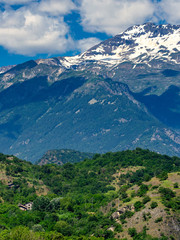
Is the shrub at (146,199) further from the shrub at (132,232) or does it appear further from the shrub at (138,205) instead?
the shrub at (132,232)

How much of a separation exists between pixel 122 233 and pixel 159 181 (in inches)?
1744

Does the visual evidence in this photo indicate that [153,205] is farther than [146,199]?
No

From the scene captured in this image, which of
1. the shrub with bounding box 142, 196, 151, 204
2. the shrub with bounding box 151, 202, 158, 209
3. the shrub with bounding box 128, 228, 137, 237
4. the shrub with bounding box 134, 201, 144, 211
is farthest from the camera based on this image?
the shrub with bounding box 142, 196, 151, 204

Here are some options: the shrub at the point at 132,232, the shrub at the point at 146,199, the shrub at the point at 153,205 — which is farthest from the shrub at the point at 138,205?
the shrub at the point at 132,232

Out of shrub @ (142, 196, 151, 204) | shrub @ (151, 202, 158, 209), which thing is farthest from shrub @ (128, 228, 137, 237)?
shrub @ (142, 196, 151, 204)

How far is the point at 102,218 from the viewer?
181m

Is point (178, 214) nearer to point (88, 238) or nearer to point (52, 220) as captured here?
point (88, 238)

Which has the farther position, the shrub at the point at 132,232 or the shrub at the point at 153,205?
the shrub at the point at 153,205

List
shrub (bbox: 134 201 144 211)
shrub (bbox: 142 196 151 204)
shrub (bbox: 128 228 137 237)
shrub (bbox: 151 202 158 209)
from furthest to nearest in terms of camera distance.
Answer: shrub (bbox: 142 196 151 204) < shrub (bbox: 134 201 144 211) < shrub (bbox: 151 202 158 209) < shrub (bbox: 128 228 137 237)

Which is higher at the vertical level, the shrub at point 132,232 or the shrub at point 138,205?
the shrub at point 138,205

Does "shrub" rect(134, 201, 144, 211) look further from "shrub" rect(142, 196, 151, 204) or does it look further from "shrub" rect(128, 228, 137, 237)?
"shrub" rect(128, 228, 137, 237)

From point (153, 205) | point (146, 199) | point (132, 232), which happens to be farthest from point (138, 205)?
point (132, 232)

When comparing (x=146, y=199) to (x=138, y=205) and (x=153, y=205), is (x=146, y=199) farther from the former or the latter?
(x=153, y=205)

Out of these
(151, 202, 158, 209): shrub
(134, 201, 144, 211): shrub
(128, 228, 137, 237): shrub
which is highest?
(134, 201, 144, 211): shrub
